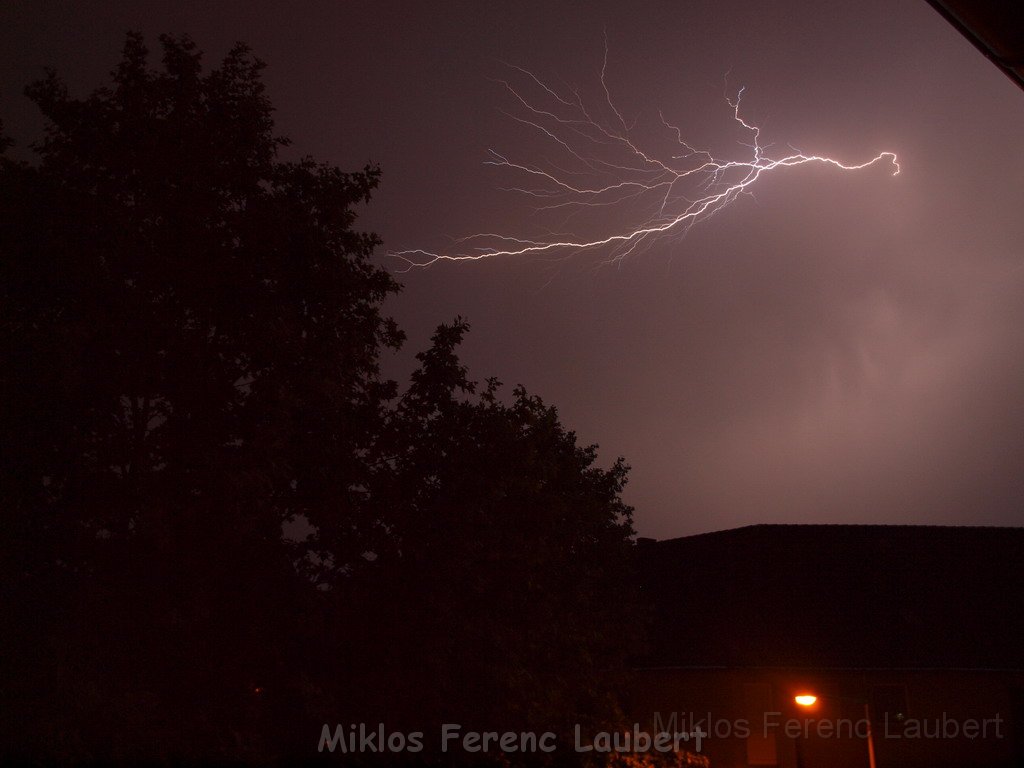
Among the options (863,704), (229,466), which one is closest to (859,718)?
(863,704)

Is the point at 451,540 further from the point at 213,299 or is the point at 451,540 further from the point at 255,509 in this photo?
the point at 213,299

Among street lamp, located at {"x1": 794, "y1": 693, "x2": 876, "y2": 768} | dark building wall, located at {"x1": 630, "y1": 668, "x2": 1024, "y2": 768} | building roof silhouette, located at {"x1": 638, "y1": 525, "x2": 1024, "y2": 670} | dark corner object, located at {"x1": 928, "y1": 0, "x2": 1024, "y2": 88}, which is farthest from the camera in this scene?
building roof silhouette, located at {"x1": 638, "y1": 525, "x2": 1024, "y2": 670}

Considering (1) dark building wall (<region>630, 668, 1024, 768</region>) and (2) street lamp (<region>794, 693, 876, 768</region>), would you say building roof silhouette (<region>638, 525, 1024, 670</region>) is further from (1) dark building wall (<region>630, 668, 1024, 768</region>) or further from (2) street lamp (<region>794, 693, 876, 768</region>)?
(2) street lamp (<region>794, 693, 876, 768</region>)

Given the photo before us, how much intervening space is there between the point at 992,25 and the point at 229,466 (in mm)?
9253

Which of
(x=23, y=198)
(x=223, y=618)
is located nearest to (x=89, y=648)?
(x=223, y=618)

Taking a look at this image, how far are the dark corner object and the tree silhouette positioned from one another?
877 cm

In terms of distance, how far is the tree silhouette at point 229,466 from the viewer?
9711 millimetres

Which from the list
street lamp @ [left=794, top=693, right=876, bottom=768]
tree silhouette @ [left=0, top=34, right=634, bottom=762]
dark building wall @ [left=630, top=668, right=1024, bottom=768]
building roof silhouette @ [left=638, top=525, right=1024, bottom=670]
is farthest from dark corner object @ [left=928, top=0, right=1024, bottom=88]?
building roof silhouette @ [left=638, top=525, right=1024, bottom=670]

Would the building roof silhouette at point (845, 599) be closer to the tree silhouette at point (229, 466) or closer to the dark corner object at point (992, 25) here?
the tree silhouette at point (229, 466)

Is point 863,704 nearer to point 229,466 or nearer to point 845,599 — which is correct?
point 845,599

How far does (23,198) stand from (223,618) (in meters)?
5.58

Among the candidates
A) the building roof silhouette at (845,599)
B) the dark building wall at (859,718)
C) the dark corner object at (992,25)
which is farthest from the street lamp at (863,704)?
the dark corner object at (992,25)

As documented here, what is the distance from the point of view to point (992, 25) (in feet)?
6.48

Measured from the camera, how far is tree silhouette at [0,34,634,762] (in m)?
9.71
